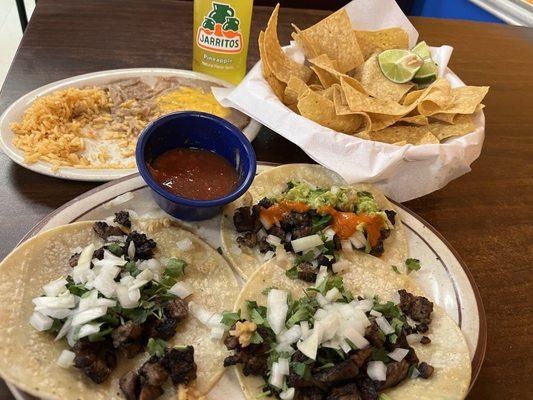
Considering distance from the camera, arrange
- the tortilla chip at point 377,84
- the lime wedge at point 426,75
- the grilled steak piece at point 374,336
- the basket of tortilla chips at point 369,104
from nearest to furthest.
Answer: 1. the grilled steak piece at point 374,336
2. the basket of tortilla chips at point 369,104
3. the tortilla chip at point 377,84
4. the lime wedge at point 426,75

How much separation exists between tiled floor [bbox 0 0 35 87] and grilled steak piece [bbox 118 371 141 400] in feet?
14.3

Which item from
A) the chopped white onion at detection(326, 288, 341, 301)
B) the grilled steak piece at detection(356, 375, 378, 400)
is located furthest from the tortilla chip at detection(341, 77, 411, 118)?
the grilled steak piece at detection(356, 375, 378, 400)

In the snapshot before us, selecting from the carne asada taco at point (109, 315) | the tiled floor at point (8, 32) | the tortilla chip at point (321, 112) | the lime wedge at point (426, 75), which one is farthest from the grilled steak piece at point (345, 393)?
the tiled floor at point (8, 32)

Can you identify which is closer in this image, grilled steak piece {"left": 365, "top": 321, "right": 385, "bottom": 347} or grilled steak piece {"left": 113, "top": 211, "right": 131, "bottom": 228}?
grilled steak piece {"left": 365, "top": 321, "right": 385, "bottom": 347}

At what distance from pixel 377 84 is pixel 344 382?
5.62 ft

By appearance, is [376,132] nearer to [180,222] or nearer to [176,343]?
[180,222]

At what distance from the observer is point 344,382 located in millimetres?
1564

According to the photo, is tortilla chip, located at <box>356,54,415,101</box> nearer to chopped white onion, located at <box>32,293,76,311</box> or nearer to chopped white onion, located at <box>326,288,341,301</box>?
chopped white onion, located at <box>326,288,341,301</box>

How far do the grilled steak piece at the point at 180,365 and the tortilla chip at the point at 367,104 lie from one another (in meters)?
1.39

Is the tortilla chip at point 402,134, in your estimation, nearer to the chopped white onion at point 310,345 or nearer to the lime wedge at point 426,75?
the lime wedge at point 426,75

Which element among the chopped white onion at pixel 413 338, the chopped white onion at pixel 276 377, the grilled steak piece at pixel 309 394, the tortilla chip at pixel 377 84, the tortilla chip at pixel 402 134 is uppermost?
the tortilla chip at pixel 377 84

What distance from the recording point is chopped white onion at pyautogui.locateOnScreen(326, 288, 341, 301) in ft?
5.84

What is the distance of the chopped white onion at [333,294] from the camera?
1.78m

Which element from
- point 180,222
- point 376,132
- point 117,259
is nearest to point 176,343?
point 117,259
